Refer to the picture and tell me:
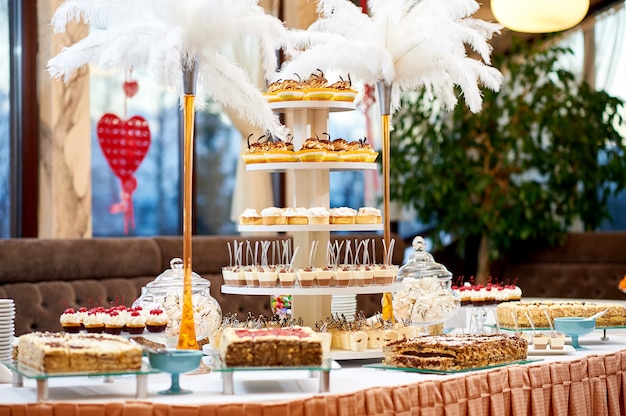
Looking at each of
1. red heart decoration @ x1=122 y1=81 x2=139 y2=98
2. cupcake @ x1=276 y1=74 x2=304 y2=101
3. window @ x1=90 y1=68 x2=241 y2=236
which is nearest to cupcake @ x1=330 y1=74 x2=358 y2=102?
cupcake @ x1=276 y1=74 x2=304 y2=101

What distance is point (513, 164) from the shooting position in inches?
314

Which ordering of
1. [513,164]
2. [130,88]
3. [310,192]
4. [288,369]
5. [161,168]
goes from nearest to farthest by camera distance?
[288,369], [310,192], [130,88], [161,168], [513,164]

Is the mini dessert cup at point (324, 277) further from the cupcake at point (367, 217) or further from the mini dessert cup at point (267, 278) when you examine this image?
the cupcake at point (367, 217)

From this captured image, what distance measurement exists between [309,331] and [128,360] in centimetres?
53

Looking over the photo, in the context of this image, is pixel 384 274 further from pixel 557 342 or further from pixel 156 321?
pixel 156 321

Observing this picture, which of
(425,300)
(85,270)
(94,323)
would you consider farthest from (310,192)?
(85,270)

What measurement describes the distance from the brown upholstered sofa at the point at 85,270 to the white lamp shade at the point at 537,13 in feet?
7.32

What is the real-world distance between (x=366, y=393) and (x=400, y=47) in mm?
1593

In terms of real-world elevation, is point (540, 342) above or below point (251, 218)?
below

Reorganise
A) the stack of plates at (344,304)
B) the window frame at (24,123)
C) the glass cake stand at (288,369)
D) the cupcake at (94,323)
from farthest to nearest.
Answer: the window frame at (24,123) → the stack of plates at (344,304) → the cupcake at (94,323) → the glass cake stand at (288,369)

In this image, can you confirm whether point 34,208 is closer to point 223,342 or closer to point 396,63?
point 396,63

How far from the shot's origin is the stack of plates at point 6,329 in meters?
3.20

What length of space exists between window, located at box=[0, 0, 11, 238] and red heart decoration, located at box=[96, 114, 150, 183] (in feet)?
1.94

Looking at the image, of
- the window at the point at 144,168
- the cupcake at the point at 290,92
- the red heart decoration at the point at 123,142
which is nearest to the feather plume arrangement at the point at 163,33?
the cupcake at the point at 290,92
